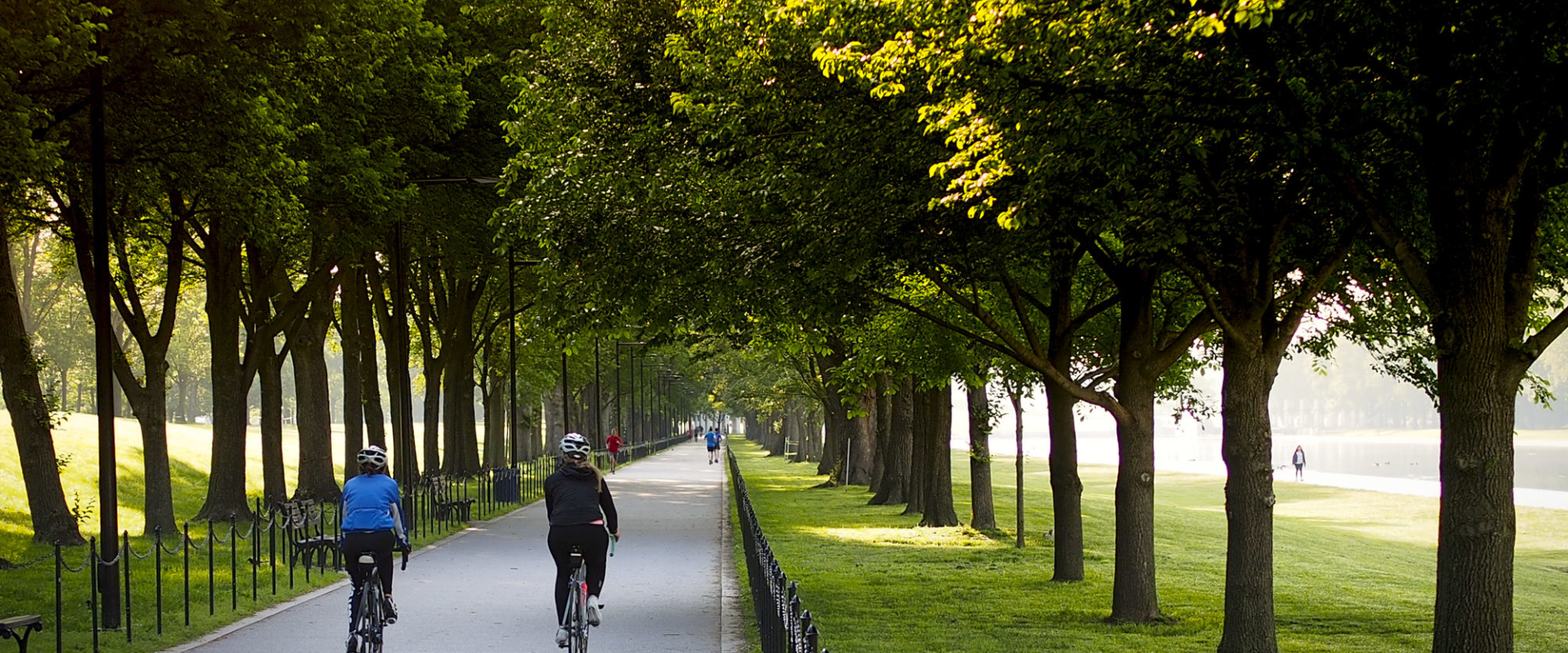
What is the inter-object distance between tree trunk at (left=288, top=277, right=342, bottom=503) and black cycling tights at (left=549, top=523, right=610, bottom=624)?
18.5 m

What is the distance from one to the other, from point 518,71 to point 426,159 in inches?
123

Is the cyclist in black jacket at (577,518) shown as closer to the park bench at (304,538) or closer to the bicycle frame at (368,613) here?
the bicycle frame at (368,613)

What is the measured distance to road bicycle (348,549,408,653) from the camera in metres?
11.2

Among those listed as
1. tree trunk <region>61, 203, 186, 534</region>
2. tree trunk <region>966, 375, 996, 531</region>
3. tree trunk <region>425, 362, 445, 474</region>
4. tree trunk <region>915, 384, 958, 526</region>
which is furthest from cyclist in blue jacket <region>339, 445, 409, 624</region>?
tree trunk <region>425, 362, 445, 474</region>

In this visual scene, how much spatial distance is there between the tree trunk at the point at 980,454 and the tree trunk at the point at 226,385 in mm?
12266

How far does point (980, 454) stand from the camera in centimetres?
2616

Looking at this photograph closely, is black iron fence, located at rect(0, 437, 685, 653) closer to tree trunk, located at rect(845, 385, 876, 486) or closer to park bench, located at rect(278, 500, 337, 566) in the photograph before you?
park bench, located at rect(278, 500, 337, 566)

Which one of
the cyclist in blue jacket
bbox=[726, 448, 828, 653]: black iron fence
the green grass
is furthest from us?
the green grass

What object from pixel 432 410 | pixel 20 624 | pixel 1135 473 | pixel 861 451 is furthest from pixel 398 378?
pixel 20 624

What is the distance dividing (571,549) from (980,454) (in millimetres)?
15562

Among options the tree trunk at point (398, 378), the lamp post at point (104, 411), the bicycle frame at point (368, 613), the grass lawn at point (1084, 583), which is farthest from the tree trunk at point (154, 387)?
the bicycle frame at point (368, 613)

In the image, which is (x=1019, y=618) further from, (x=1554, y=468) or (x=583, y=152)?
(x=1554, y=468)

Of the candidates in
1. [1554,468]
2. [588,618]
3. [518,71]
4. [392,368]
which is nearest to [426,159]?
[518,71]

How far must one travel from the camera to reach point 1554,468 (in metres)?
89.7
